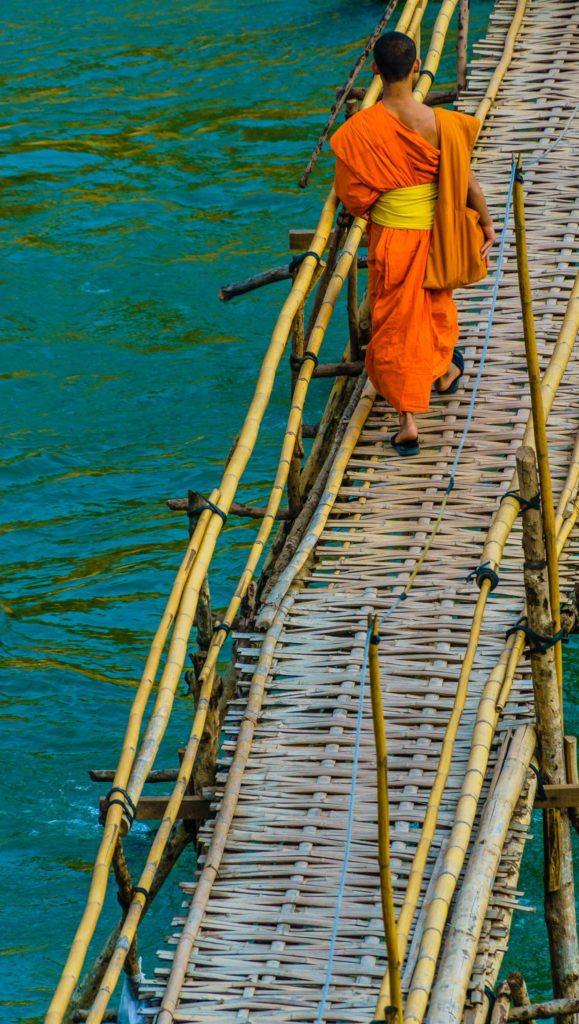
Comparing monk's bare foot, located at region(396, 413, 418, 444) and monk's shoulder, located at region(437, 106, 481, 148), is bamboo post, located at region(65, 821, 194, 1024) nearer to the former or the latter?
monk's bare foot, located at region(396, 413, 418, 444)

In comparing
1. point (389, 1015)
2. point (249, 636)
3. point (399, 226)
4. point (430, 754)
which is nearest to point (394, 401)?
point (399, 226)

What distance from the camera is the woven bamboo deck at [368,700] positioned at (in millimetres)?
3768

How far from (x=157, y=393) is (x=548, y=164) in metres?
3.43

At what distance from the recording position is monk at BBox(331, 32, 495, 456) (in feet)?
16.8

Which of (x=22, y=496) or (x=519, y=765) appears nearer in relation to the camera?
(x=519, y=765)

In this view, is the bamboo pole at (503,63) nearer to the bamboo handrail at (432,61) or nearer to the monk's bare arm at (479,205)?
the bamboo handrail at (432,61)

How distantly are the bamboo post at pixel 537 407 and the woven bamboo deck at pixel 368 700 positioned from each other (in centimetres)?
37

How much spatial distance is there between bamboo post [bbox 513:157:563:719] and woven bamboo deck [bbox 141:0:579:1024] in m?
0.37

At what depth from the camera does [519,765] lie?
4113 millimetres

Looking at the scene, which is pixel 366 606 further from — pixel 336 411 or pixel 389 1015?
pixel 389 1015

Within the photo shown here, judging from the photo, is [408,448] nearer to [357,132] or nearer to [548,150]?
[357,132]

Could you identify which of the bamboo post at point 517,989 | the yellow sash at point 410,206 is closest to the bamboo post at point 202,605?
the bamboo post at point 517,989

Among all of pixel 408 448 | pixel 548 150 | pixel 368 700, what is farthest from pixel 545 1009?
pixel 548 150

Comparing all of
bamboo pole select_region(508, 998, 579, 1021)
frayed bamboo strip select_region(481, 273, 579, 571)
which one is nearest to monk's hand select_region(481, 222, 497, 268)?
frayed bamboo strip select_region(481, 273, 579, 571)
